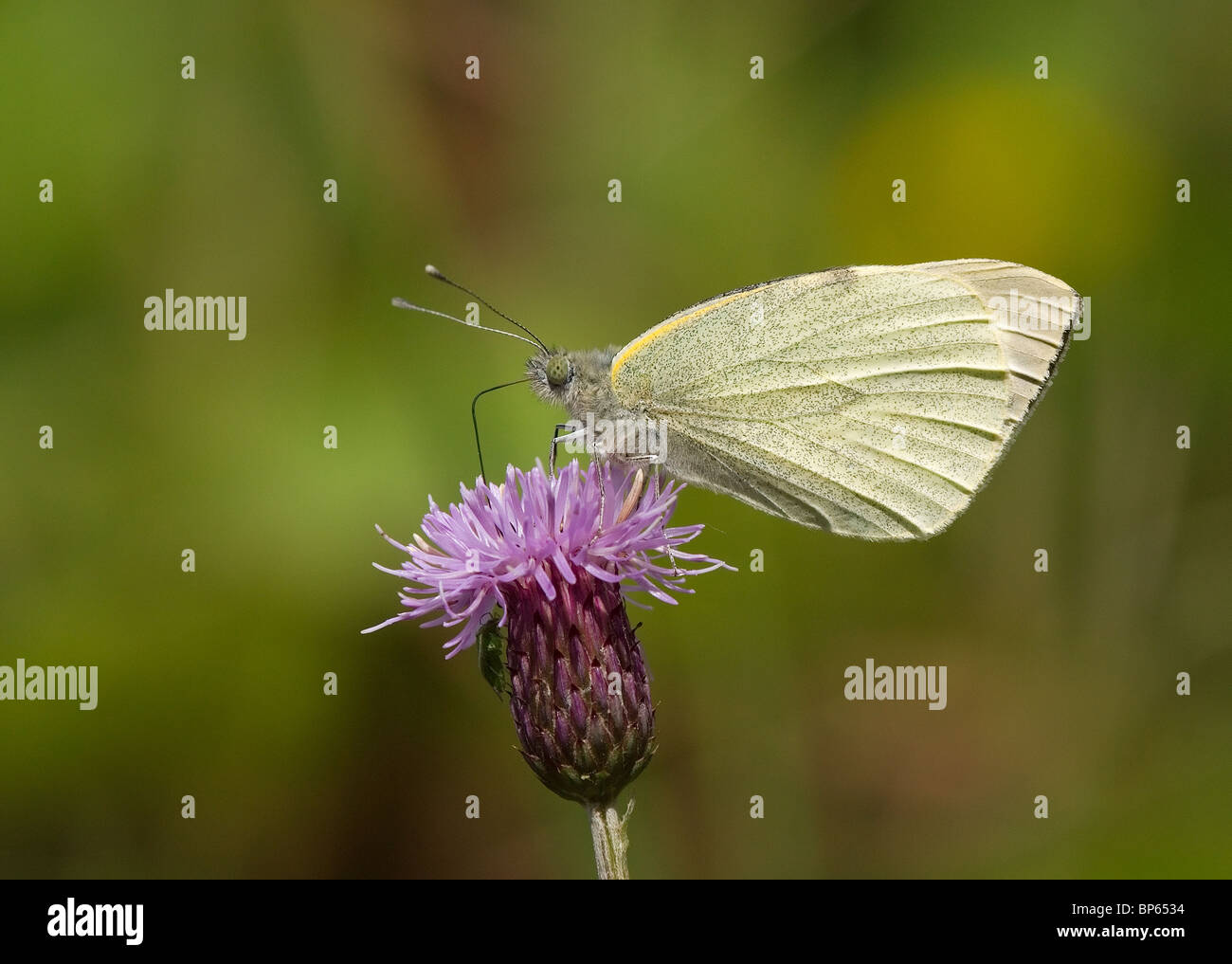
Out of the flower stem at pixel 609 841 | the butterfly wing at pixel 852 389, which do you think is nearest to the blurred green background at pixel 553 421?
the butterfly wing at pixel 852 389

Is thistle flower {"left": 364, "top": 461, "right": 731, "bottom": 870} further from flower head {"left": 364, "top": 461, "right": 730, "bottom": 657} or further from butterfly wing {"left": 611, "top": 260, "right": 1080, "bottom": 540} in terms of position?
butterfly wing {"left": 611, "top": 260, "right": 1080, "bottom": 540}

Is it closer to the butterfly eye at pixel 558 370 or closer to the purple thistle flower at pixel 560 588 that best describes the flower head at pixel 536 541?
the purple thistle flower at pixel 560 588

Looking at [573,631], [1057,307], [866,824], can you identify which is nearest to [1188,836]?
[866,824]

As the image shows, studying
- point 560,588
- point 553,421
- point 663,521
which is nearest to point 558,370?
point 663,521

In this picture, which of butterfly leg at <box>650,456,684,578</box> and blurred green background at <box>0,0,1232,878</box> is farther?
blurred green background at <box>0,0,1232,878</box>

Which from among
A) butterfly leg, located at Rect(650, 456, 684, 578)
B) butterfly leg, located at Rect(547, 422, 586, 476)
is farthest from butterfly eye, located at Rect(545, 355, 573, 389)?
butterfly leg, located at Rect(650, 456, 684, 578)

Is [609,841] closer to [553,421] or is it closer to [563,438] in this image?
[563,438]
